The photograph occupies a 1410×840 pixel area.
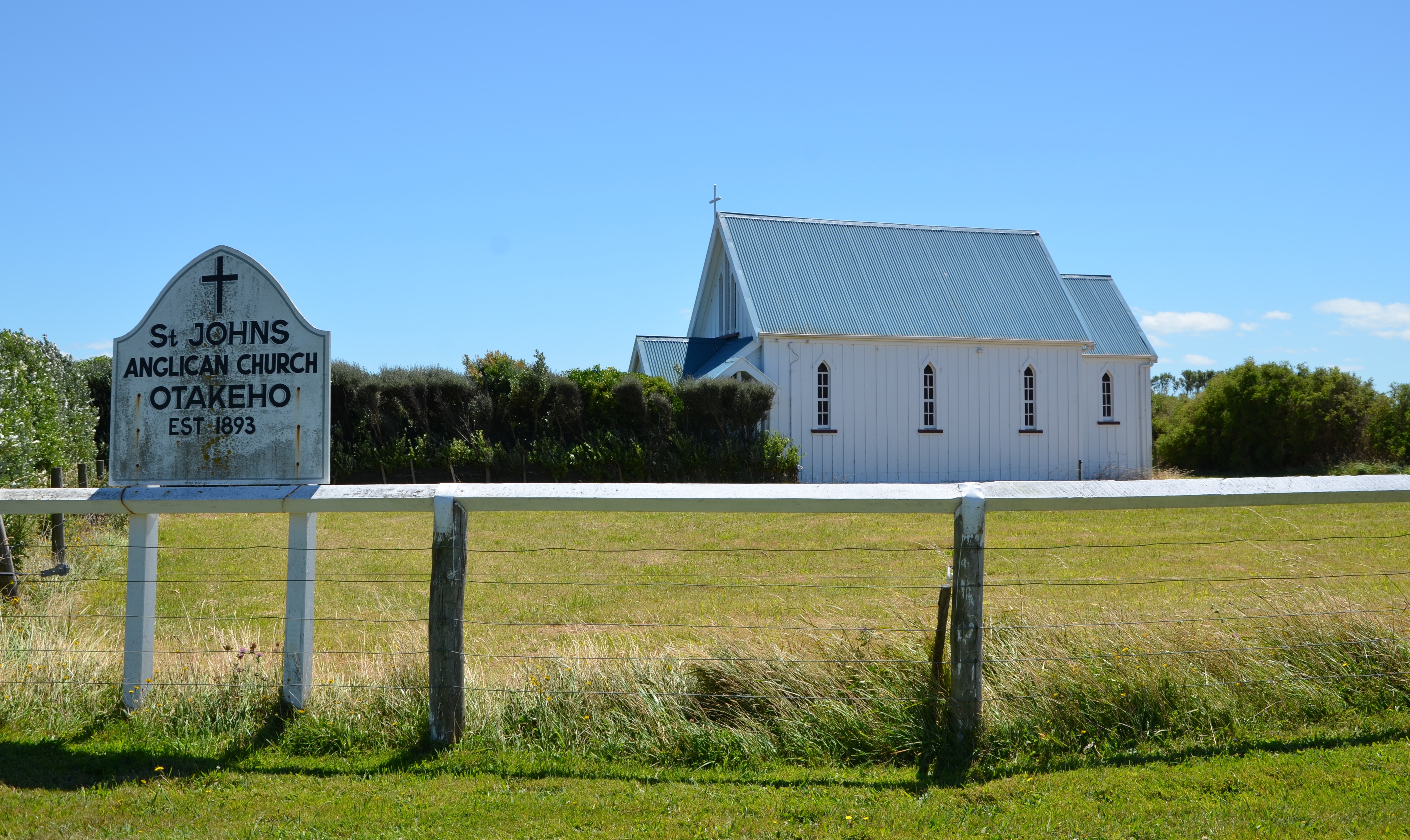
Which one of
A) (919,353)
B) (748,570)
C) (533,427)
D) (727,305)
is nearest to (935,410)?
(919,353)

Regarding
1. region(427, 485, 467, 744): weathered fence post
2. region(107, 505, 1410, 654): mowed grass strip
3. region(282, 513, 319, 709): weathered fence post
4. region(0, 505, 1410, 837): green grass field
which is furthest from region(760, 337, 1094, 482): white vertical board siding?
region(427, 485, 467, 744): weathered fence post

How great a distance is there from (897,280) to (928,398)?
13.1 feet

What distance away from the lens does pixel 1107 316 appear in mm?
33875

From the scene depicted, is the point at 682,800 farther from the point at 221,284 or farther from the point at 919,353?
the point at 919,353

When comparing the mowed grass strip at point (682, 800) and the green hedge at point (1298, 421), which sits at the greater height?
the green hedge at point (1298, 421)

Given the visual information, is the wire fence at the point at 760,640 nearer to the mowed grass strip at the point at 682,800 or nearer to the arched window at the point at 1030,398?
the mowed grass strip at the point at 682,800

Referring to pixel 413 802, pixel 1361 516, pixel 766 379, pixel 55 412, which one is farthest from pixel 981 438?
pixel 413 802

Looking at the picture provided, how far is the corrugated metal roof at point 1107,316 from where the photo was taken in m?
32.2

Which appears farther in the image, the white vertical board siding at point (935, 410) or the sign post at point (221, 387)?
the white vertical board siding at point (935, 410)

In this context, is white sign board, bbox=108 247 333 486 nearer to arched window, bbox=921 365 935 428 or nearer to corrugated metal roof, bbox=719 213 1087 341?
corrugated metal roof, bbox=719 213 1087 341

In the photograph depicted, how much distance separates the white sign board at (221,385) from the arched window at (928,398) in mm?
25320

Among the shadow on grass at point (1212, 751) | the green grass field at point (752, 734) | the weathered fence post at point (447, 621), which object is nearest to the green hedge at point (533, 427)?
the green grass field at point (752, 734)

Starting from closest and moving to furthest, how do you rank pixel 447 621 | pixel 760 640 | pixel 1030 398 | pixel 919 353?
1. pixel 447 621
2. pixel 760 640
3. pixel 919 353
4. pixel 1030 398

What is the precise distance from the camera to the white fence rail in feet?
14.9
